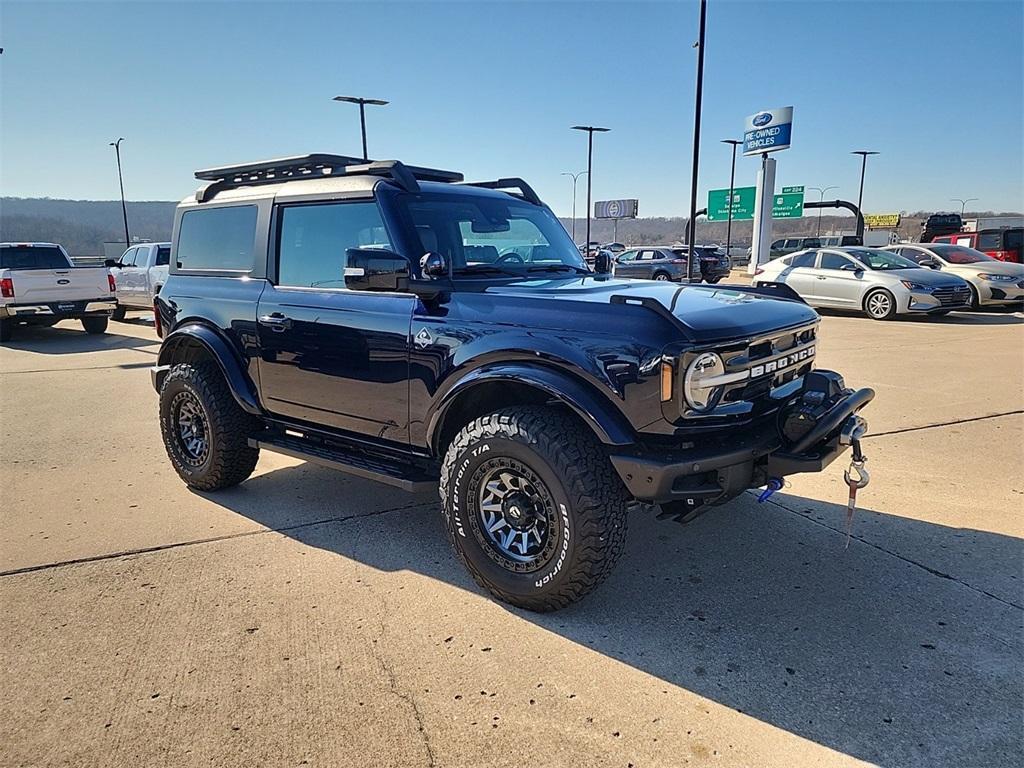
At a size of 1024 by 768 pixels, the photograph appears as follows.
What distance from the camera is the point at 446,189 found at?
4078 mm

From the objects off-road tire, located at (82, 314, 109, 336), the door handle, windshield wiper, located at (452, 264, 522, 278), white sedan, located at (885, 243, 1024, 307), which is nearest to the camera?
windshield wiper, located at (452, 264, 522, 278)

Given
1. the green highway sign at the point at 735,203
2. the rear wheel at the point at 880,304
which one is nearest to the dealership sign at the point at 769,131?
the rear wheel at the point at 880,304

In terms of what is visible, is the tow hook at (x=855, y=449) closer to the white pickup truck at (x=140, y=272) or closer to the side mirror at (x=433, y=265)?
the side mirror at (x=433, y=265)

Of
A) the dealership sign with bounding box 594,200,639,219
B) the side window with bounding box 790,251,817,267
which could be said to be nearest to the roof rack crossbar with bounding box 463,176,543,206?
the side window with bounding box 790,251,817,267

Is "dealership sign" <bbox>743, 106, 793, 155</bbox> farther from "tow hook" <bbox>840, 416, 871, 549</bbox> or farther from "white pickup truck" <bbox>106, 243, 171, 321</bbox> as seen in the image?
"tow hook" <bbox>840, 416, 871, 549</bbox>

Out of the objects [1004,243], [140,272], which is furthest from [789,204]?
Answer: [140,272]

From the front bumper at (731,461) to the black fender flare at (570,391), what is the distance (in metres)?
0.11

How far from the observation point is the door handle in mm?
4074

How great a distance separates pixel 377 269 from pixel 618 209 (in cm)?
7184

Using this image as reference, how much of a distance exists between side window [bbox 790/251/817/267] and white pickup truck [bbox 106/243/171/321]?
557 inches

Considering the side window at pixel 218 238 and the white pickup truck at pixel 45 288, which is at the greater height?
the side window at pixel 218 238

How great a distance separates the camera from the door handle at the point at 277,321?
160 inches

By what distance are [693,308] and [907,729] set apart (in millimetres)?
1756

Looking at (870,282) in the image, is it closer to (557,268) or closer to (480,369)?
(557,268)
